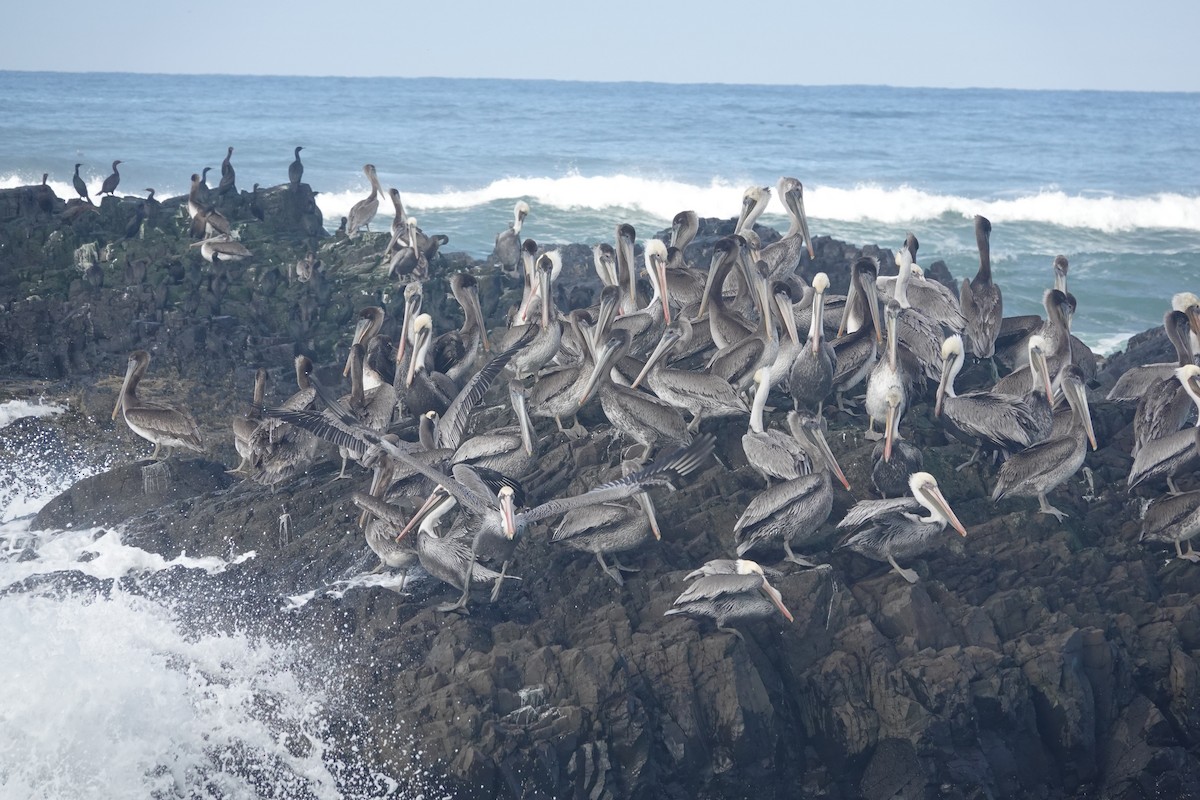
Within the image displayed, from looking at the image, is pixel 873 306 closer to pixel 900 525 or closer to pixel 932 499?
pixel 932 499

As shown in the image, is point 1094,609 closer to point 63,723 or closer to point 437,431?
point 437,431

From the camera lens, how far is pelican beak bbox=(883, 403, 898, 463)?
10.9 m

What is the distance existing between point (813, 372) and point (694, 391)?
1108mm

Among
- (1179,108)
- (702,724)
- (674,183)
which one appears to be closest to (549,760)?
(702,724)

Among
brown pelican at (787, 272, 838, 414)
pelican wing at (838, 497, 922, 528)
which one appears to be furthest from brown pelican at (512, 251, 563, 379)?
pelican wing at (838, 497, 922, 528)

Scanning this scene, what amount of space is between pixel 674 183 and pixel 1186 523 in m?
34.5

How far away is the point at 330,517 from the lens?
38.5 ft

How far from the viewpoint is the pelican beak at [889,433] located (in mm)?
10922

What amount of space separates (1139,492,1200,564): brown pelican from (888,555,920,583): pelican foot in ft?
7.03

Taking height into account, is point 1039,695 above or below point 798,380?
below

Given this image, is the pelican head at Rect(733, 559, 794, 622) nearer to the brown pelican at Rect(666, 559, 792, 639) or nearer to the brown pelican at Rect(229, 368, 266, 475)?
the brown pelican at Rect(666, 559, 792, 639)

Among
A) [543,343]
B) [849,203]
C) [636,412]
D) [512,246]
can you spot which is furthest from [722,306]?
[849,203]

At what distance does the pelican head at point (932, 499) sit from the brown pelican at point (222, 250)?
1155 centimetres

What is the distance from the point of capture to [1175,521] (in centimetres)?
1058
